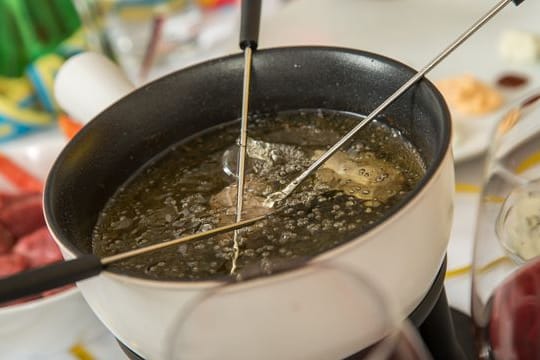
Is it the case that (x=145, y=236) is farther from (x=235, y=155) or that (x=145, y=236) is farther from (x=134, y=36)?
(x=134, y=36)

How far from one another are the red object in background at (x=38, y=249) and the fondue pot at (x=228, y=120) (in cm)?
25

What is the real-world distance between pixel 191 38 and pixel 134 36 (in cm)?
9

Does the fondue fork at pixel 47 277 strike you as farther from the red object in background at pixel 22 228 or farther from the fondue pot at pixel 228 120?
the red object in background at pixel 22 228

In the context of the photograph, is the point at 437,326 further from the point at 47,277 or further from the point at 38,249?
the point at 38,249

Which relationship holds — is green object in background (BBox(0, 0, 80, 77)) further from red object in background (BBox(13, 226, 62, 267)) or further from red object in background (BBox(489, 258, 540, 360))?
red object in background (BBox(489, 258, 540, 360))

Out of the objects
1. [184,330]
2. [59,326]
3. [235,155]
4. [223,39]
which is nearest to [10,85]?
[223,39]

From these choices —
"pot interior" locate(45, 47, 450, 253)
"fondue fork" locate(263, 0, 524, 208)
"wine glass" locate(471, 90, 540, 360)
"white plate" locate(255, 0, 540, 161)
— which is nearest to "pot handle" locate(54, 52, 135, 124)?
"pot interior" locate(45, 47, 450, 253)

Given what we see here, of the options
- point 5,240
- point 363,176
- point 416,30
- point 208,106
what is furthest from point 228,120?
point 416,30

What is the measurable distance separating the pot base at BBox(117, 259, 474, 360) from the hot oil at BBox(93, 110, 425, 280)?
0.17ft

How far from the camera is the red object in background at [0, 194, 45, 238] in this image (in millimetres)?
742

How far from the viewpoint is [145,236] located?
1.39 ft

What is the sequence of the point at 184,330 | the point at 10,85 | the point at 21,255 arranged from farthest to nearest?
the point at 10,85
the point at 21,255
the point at 184,330

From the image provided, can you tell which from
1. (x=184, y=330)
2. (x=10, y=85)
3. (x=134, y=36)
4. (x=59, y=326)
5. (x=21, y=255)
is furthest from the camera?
(x=134, y=36)

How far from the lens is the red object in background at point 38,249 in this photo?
26.9 inches
